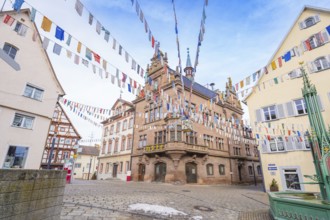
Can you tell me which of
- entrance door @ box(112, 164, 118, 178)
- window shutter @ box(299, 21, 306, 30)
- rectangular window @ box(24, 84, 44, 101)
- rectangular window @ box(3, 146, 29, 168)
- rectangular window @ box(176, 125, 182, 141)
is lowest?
entrance door @ box(112, 164, 118, 178)

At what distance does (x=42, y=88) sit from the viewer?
13.7 metres

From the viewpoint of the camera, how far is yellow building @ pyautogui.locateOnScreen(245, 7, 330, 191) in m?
12.9

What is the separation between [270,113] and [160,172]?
13870 mm

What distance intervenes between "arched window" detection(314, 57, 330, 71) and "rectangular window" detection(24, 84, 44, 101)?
21.6 meters

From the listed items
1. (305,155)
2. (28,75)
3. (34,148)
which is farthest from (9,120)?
(305,155)

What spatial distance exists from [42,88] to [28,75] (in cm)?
126

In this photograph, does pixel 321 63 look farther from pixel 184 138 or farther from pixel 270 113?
pixel 184 138

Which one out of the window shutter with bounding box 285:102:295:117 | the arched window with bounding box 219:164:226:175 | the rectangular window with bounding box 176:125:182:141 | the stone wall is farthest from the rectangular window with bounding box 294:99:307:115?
the stone wall

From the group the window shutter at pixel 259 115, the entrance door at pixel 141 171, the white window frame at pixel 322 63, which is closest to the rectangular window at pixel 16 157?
the entrance door at pixel 141 171

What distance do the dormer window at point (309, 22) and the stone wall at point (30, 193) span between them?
19.1 metres

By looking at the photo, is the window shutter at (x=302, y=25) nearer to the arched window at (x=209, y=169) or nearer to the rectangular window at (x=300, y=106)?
the rectangular window at (x=300, y=106)

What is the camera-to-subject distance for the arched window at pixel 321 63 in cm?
1299

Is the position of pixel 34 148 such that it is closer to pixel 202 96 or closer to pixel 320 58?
pixel 202 96

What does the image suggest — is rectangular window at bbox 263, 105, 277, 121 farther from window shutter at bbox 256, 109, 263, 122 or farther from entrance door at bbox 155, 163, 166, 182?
entrance door at bbox 155, 163, 166, 182
